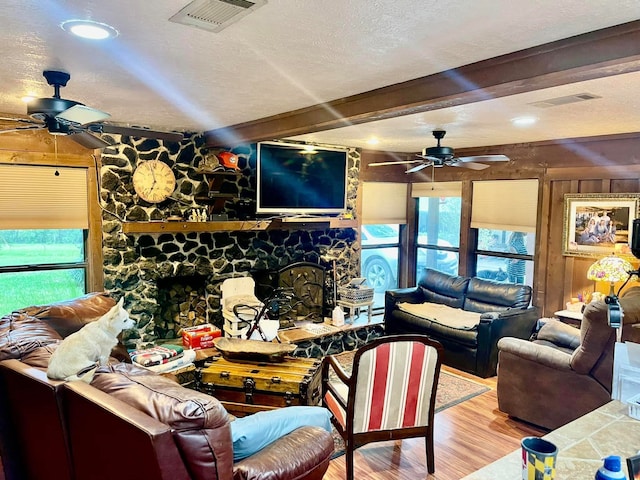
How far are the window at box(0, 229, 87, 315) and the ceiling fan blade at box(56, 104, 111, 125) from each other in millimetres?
2137

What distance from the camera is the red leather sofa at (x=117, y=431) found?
1807mm

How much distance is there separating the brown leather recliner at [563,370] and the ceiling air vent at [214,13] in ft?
9.96

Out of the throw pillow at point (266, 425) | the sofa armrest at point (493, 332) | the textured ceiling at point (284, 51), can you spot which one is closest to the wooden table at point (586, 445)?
the throw pillow at point (266, 425)

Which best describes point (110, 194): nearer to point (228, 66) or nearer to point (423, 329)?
point (228, 66)

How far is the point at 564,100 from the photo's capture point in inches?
133

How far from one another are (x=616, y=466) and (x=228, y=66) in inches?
95.7

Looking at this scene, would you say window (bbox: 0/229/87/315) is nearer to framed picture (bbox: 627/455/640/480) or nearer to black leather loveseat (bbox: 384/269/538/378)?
black leather loveseat (bbox: 384/269/538/378)

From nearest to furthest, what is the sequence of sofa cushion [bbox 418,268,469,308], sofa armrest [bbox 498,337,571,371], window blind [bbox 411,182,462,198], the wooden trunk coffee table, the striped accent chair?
the striped accent chair
the wooden trunk coffee table
sofa armrest [bbox 498,337,571,371]
sofa cushion [bbox 418,268,469,308]
window blind [bbox 411,182,462,198]

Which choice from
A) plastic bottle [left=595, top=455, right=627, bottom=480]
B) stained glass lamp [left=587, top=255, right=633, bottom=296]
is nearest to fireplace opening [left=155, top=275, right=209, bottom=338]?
stained glass lamp [left=587, top=255, right=633, bottom=296]

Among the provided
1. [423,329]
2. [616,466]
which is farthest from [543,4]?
[423,329]

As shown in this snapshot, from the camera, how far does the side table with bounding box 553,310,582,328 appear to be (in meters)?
5.04

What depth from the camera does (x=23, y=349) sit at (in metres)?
2.65

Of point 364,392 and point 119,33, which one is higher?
point 119,33

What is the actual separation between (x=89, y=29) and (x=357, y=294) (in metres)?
4.61
